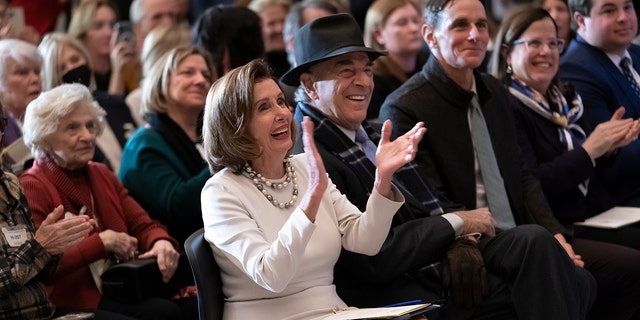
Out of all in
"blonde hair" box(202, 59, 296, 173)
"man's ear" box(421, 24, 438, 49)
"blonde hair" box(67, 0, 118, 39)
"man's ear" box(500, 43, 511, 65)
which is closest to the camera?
"blonde hair" box(202, 59, 296, 173)

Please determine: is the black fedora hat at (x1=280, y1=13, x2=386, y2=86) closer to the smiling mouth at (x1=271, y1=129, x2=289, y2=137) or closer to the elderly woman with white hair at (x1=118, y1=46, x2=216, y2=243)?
the smiling mouth at (x1=271, y1=129, x2=289, y2=137)

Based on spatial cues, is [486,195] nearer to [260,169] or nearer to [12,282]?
[260,169]

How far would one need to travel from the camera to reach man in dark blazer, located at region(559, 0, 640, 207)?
4.55 m

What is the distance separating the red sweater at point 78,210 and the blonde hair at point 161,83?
0.60 meters

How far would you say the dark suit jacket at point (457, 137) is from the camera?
12.4 ft

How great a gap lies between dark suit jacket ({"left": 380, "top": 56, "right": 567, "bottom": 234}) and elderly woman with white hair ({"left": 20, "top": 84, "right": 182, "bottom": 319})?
107 centimetres

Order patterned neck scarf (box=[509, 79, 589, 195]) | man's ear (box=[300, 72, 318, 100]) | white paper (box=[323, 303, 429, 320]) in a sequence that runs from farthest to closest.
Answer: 1. patterned neck scarf (box=[509, 79, 589, 195])
2. man's ear (box=[300, 72, 318, 100])
3. white paper (box=[323, 303, 429, 320])

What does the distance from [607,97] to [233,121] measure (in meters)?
2.42

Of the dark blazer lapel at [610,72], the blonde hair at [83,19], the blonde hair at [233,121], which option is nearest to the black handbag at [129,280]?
the blonde hair at [233,121]

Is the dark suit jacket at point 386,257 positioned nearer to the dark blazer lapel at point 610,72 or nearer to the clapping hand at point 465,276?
the clapping hand at point 465,276

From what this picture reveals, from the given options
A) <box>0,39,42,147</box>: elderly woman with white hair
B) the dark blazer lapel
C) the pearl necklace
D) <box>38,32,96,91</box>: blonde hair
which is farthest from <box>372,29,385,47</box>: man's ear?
the pearl necklace

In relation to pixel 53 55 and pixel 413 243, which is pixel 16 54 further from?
pixel 413 243

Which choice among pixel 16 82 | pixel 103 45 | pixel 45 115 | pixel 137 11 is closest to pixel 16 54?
pixel 16 82

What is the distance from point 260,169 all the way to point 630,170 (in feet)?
7.45
